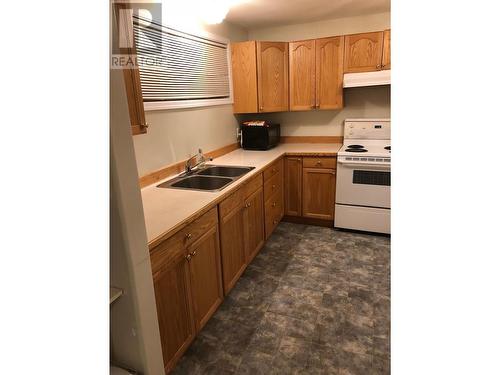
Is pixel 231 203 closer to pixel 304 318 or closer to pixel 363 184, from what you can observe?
pixel 304 318

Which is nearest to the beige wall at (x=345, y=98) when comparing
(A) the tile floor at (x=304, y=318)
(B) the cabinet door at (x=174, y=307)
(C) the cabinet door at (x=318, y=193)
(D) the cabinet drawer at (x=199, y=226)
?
(C) the cabinet door at (x=318, y=193)

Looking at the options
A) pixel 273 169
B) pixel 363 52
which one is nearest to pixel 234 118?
pixel 273 169

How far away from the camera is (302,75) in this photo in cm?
353

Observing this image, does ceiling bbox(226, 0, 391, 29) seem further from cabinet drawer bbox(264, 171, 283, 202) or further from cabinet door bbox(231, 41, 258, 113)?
cabinet drawer bbox(264, 171, 283, 202)

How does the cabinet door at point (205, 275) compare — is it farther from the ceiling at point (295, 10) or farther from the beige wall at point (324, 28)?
the beige wall at point (324, 28)

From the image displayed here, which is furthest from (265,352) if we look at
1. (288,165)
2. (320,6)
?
(320,6)

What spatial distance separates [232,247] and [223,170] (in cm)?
80

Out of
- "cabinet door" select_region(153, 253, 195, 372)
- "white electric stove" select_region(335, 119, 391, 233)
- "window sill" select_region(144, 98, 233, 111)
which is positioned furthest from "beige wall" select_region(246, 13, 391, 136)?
"cabinet door" select_region(153, 253, 195, 372)

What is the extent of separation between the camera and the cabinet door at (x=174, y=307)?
153 centimetres

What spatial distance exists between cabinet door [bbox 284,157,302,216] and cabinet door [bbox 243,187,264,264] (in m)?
0.74

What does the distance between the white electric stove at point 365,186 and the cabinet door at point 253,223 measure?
95 cm
